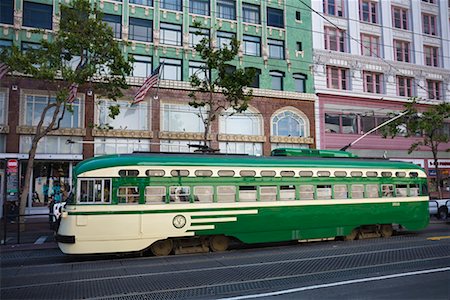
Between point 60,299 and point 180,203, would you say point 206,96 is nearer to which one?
point 180,203

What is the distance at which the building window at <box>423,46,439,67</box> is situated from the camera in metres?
35.9

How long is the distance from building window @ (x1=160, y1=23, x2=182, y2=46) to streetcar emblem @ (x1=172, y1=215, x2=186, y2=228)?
17.4 meters

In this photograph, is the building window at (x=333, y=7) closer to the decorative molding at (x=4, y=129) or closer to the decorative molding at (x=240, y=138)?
the decorative molding at (x=240, y=138)

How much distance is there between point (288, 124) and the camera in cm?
2889

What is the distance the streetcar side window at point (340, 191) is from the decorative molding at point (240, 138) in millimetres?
13303

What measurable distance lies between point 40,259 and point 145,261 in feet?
11.5

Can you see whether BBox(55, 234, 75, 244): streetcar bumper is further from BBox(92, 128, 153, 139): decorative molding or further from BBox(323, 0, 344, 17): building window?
BBox(323, 0, 344, 17): building window

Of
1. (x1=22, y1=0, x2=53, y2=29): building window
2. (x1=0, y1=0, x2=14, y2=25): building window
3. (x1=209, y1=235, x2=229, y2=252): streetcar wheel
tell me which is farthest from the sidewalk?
(x1=0, y1=0, x2=14, y2=25): building window

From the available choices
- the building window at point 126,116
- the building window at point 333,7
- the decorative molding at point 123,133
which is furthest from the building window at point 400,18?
the decorative molding at point 123,133

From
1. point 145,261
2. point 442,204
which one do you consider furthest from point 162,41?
point 442,204

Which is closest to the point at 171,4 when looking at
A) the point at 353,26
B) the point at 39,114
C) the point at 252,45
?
the point at 252,45

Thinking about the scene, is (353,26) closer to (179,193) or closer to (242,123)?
(242,123)

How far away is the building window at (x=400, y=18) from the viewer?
1369 inches

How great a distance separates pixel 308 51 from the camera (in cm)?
3023
